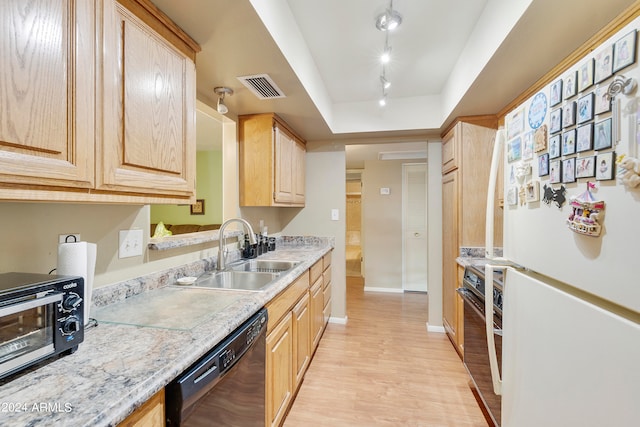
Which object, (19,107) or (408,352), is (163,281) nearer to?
(19,107)

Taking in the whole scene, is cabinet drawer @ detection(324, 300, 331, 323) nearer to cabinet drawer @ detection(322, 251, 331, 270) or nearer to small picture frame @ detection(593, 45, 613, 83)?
cabinet drawer @ detection(322, 251, 331, 270)

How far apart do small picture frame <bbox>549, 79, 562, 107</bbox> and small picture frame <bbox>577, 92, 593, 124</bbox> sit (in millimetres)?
100

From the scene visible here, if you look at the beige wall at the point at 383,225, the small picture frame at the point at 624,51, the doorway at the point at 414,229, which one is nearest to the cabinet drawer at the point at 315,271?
the small picture frame at the point at 624,51

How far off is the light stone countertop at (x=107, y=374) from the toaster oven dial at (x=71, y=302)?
13 cm

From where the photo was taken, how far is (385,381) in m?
2.08

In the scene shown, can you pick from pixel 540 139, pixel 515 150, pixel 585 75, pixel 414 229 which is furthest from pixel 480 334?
pixel 414 229

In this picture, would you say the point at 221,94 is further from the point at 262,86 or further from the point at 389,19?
the point at 389,19

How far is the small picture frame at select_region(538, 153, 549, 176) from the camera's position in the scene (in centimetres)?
92

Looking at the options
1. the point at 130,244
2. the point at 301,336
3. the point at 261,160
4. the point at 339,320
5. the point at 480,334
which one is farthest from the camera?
the point at 339,320

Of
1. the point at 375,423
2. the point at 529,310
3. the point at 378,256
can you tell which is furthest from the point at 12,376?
the point at 378,256

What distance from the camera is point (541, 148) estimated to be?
37.2 inches

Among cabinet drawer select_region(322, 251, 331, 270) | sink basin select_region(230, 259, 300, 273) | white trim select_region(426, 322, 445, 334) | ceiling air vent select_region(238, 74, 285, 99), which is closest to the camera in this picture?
ceiling air vent select_region(238, 74, 285, 99)

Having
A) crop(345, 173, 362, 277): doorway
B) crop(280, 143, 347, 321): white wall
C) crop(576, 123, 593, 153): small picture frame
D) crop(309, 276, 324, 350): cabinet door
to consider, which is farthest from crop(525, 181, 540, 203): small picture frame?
crop(345, 173, 362, 277): doorway

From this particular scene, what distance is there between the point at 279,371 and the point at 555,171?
1559 mm
